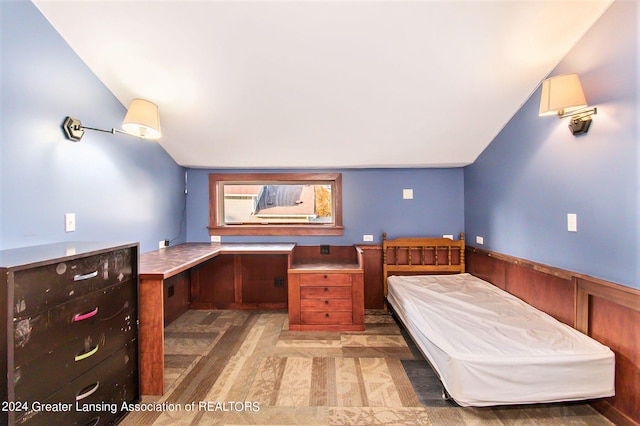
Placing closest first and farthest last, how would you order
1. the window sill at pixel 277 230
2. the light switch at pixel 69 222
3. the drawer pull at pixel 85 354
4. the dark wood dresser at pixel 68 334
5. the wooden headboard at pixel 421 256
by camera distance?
the dark wood dresser at pixel 68 334 → the drawer pull at pixel 85 354 → the light switch at pixel 69 222 → the wooden headboard at pixel 421 256 → the window sill at pixel 277 230

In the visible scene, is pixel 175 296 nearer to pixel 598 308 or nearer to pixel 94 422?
pixel 94 422

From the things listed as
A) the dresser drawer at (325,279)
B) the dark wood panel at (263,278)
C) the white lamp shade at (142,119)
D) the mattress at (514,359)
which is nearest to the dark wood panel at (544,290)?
the mattress at (514,359)

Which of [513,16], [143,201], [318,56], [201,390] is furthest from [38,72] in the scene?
[513,16]

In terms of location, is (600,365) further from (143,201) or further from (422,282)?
(143,201)

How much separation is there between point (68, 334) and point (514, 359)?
2.26m

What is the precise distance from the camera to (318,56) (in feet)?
6.01

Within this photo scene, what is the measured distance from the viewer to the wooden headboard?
10.2 ft

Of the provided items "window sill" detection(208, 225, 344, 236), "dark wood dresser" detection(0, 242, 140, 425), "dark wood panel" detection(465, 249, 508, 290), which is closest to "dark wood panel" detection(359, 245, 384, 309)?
"window sill" detection(208, 225, 344, 236)

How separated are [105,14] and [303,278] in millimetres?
2432

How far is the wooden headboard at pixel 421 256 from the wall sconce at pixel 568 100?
1.67 meters

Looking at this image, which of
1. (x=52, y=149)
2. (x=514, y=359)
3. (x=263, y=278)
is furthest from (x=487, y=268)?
(x=52, y=149)

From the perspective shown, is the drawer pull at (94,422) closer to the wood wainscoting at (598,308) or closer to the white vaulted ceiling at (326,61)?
the white vaulted ceiling at (326,61)

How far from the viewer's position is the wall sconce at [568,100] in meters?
1.59

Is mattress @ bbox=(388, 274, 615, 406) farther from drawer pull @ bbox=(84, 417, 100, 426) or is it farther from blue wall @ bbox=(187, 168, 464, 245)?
drawer pull @ bbox=(84, 417, 100, 426)
